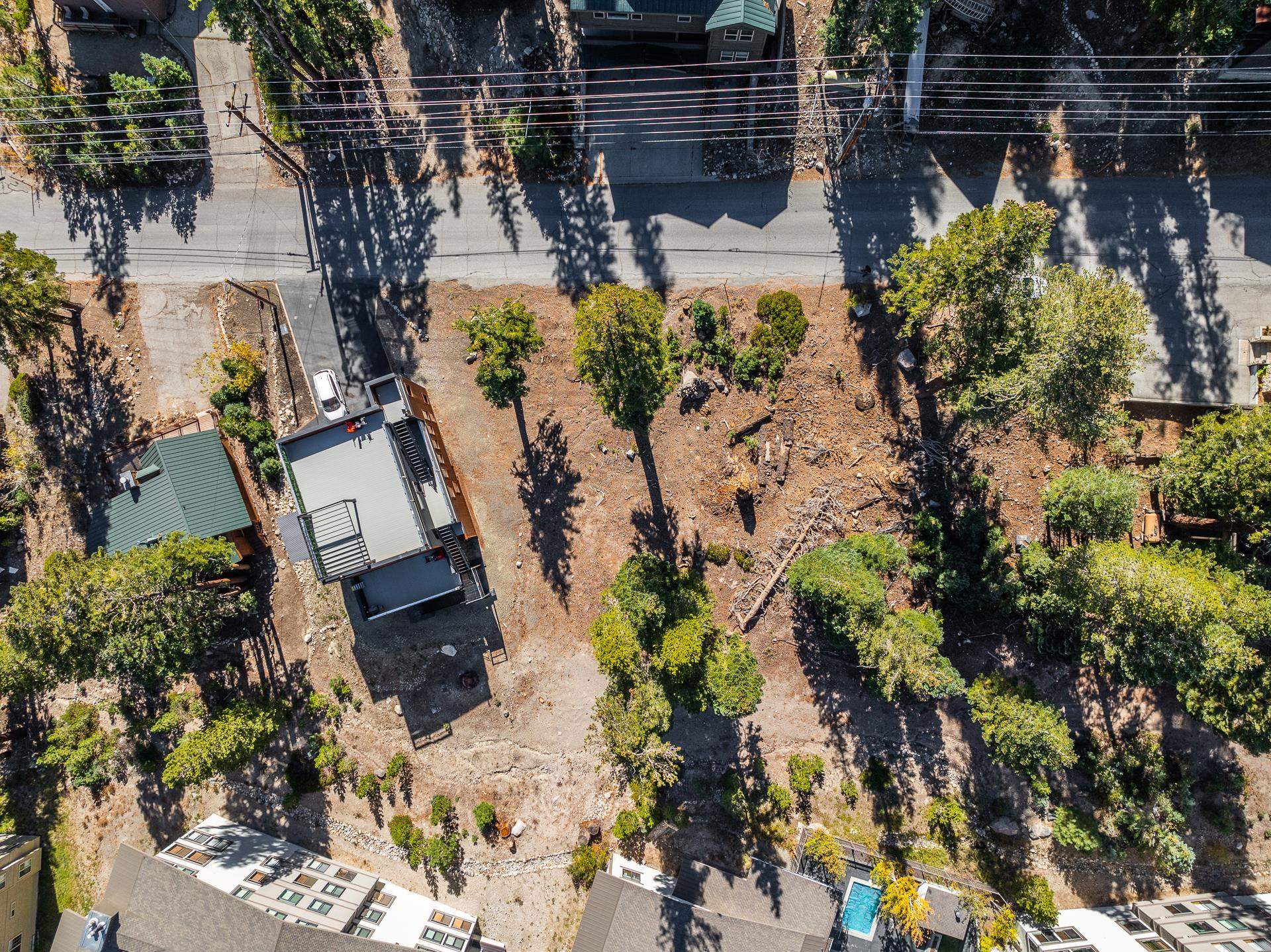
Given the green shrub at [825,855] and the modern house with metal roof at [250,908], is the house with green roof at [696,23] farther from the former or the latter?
the modern house with metal roof at [250,908]

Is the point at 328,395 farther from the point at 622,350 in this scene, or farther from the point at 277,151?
the point at 622,350

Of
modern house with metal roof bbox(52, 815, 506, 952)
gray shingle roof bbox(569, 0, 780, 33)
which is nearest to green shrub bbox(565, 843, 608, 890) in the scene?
modern house with metal roof bbox(52, 815, 506, 952)

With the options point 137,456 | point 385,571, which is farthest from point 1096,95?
point 137,456

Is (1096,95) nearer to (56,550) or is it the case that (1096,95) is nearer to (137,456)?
(137,456)

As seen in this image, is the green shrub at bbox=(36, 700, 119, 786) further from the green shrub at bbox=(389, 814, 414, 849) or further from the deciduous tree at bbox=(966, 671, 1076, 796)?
the deciduous tree at bbox=(966, 671, 1076, 796)

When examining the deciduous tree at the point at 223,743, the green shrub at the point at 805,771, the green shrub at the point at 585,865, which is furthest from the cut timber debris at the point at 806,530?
the deciduous tree at the point at 223,743

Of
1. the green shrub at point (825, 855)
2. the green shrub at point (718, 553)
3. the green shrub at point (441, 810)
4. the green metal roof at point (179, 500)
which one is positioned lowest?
the green shrub at point (825, 855)
